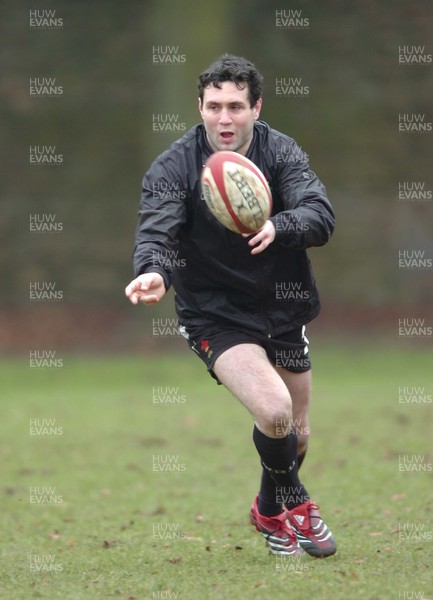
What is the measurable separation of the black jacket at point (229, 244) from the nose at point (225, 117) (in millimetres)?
236

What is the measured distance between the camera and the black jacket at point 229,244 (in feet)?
17.8

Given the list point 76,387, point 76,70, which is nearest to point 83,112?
point 76,70

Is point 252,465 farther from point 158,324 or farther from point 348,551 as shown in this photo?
point 158,324

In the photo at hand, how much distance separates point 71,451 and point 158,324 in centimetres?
796

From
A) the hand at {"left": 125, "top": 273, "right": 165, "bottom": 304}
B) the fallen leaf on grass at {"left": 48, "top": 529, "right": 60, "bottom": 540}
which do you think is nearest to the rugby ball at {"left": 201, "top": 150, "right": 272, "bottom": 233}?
the hand at {"left": 125, "top": 273, "right": 165, "bottom": 304}

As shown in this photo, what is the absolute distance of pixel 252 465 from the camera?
9.38 meters

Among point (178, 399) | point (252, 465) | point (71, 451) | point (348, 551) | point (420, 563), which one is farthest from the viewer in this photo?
point (178, 399)

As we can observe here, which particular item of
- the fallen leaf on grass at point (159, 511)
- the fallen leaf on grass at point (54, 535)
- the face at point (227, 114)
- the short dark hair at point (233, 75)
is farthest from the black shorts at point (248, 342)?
the fallen leaf on grass at point (159, 511)

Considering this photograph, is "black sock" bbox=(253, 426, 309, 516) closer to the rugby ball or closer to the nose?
the rugby ball

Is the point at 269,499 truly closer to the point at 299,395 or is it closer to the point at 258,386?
the point at 299,395

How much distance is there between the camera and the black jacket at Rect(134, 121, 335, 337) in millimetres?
5438

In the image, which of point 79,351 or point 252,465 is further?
point 79,351

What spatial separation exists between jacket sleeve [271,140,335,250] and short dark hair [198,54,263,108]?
360mm

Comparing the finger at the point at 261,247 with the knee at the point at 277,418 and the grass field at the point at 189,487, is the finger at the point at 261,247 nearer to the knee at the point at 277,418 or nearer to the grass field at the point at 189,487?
the knee at the point at 277,418
